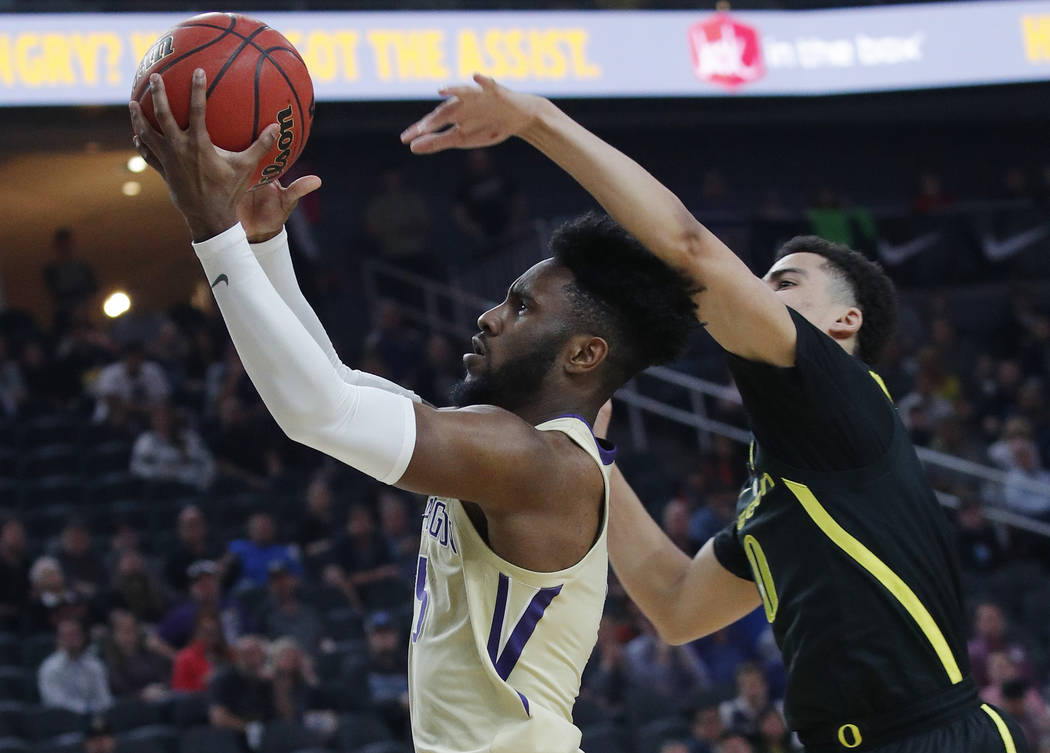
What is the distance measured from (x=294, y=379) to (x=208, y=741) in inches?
205

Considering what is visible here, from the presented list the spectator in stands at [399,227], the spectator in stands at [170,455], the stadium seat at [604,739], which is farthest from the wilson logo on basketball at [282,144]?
the spectator in stands at [399,227]

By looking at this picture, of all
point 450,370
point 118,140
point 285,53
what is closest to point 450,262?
point 450,370

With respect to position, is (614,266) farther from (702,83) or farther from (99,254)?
(99,254)

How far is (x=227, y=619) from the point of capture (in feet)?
26.2

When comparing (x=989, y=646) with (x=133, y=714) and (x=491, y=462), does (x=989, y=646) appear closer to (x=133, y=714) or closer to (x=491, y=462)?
(x=133, y=714)

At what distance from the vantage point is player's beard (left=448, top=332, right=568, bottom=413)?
2529 millimetres

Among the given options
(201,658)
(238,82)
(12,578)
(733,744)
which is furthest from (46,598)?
(238,82)

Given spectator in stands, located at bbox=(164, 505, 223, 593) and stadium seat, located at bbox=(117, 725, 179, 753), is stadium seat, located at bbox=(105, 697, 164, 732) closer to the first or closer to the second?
stadium seat, located at bbox=(117, 725, 179, 753)

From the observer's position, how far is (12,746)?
662 centimetres

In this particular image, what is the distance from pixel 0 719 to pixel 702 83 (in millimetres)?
7584

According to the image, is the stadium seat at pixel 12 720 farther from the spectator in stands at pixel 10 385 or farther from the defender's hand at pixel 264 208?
the defender's hand at pixel 264 208

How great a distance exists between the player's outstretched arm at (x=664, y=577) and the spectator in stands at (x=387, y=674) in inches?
167

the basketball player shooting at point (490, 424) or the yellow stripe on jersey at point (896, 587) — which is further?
the yellow stripe on jersey at point (896, 587)

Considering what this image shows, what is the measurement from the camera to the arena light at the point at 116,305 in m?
12.4
